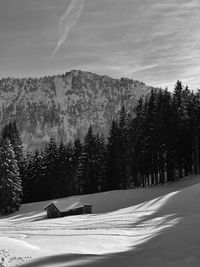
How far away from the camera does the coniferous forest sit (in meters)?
70.7

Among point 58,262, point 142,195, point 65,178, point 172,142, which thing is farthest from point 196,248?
point 65,178

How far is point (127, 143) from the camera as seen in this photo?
3078 inches

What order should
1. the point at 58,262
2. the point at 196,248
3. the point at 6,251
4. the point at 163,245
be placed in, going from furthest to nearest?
1. the point at 163,245
2. the point at 196,248
3. the point at 6,251
4. the point at 58,262

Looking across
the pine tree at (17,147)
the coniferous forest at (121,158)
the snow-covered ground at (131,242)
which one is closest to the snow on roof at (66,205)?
the coniferous forest at (121,158)

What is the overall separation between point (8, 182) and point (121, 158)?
2069 cm

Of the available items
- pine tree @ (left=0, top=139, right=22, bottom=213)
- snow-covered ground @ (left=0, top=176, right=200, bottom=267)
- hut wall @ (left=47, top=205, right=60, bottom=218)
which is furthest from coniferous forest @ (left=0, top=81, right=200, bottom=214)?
snow-covered ground @ (left=0, top=176, right=200, bottom=267)

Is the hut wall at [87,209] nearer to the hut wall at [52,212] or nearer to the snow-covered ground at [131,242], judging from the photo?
the hut wall at [52,212]

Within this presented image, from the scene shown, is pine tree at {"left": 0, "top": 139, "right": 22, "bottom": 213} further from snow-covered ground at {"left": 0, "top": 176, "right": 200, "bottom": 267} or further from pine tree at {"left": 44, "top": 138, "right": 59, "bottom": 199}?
snow-covered ground at {"left": 0, "top": 176, "right": 200, "bottom": 267}

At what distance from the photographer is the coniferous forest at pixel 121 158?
70.7 metres

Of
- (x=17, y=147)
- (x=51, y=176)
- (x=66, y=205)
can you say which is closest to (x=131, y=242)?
(x=66, y=205)

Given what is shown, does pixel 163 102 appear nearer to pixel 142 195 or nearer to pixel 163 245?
pixel 142 195

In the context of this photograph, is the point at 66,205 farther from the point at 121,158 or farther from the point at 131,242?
the point at 131,242

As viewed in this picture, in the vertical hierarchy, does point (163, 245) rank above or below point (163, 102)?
below

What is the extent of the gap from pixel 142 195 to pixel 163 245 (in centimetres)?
3772
